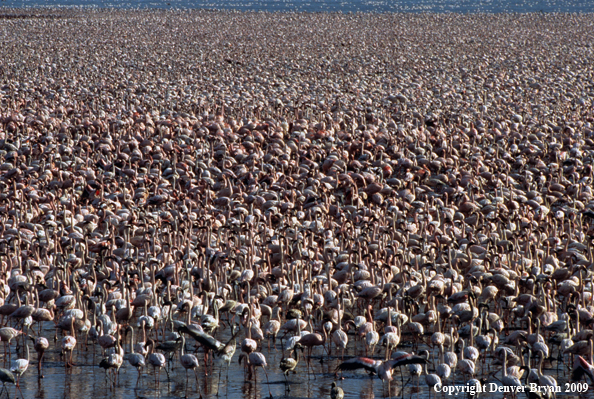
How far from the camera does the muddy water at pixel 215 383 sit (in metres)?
9.50

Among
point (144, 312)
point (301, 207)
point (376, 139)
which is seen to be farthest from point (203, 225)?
point (376, 139)

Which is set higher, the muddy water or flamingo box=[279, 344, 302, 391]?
flamingo box=[279, 344, 302, 391]

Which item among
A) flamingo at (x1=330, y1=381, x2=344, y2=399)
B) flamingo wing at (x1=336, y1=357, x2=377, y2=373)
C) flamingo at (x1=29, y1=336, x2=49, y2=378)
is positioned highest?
flamingo at (x1=29, y1=336, x2=49, y2=378)

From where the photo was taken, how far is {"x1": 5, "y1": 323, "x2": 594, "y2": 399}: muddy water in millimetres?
9500

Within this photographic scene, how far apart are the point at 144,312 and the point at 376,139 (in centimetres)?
1051

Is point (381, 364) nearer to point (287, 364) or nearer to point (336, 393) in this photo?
point (336, 393)

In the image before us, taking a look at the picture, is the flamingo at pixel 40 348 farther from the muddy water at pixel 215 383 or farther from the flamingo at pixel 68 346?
the flamingo at pixel 68 346

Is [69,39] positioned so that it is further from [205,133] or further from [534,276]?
[534,276]

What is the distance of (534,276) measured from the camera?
11867 millimetres

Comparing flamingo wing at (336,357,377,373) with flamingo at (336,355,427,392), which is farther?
flamingo wing at (336,357,377,373)

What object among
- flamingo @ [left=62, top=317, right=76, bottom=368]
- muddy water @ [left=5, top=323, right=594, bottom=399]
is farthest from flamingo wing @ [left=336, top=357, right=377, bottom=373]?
flamingo @ [left=62, top=317, right=76, bottom=368]

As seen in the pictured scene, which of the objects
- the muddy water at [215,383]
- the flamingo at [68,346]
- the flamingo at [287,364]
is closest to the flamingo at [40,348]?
the muddy water at [215,383]

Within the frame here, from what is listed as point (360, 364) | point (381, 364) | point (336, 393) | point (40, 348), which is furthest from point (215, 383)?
point (40, 348)

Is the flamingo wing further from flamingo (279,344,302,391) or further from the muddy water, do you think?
flamingo (279,344,302,391)
